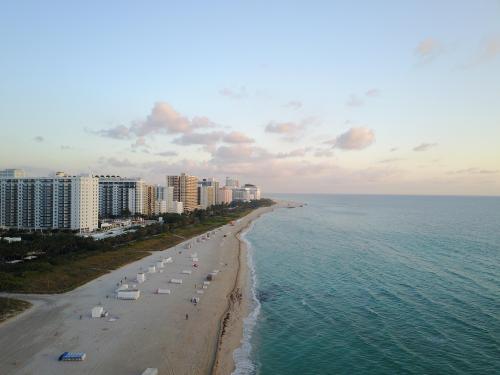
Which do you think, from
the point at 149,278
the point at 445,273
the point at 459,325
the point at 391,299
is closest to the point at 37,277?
the point at 149,278

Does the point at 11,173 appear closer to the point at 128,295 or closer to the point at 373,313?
the point at 128,295

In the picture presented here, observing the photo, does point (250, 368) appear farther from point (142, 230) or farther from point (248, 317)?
point (142, 230)

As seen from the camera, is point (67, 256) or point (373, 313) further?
point (67, 256)

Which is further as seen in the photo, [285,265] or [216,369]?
[285,265]

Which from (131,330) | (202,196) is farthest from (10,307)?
(202,196)

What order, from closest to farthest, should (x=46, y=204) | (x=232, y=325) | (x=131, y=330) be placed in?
(x=131, y=330), (x=232, y=325), (x=46, y=204)

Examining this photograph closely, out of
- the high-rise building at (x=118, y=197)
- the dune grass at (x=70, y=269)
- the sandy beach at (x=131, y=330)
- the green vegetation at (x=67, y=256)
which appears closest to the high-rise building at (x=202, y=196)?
the high-rise building at (x=118, y=197)
